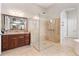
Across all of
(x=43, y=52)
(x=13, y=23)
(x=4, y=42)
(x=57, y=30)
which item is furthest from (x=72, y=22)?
(x=4, y=42)

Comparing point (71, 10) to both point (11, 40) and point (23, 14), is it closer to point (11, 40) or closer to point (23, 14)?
point (23, 14)

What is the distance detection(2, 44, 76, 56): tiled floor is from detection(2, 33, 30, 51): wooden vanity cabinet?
14 cm

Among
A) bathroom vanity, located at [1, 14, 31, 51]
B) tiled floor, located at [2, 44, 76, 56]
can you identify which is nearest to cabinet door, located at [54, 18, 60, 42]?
tiled floor, located at [2, 44, 76, 56]

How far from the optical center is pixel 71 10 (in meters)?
3.03

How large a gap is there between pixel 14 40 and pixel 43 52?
2.84ft

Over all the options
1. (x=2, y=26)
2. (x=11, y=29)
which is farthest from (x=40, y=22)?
(x=2, y=26)

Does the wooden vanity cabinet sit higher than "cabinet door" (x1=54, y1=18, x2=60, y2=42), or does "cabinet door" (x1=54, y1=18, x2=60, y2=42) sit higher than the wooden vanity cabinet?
"cabinet door" (x1=54, y1=18, x2=60, y2=42)

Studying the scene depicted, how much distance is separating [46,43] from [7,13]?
52.2 inches

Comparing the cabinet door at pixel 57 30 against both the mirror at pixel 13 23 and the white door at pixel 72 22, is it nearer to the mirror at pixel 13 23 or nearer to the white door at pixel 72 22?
the white door at pixel 72 22

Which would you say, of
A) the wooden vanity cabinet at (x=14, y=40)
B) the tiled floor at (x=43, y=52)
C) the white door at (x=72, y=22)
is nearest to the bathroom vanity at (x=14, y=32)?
the wooden vanity cabinet at (x=14, y=40)

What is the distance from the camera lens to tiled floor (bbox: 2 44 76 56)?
119 inches

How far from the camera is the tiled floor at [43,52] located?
302cm

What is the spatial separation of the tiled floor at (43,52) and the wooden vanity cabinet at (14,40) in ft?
0.46

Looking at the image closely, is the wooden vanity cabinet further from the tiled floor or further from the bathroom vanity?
the tiled floor
